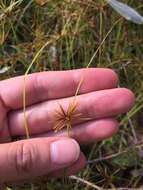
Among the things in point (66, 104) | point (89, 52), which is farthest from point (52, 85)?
point (89, 52)

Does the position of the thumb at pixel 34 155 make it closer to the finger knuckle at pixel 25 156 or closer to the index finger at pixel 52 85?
the finger knuckle at pixel 25 156

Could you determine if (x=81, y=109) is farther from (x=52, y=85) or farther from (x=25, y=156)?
(x=25, y=156)

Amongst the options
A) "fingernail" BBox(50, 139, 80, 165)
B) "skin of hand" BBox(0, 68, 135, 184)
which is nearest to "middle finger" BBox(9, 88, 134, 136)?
"skin of hand" BBox(0, 68, 135, 184)

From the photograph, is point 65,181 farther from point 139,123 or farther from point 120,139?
point 139,123

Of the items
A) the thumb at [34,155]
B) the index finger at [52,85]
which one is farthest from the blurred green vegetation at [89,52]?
the thumb at [34,155]

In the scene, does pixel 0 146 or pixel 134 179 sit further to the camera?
pixel 134 179

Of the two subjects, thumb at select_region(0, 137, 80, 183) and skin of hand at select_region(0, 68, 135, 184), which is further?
skin of hand at select_region(0, 68, 135, 184)

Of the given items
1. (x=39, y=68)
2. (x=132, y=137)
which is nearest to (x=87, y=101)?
(x=39, y=68)

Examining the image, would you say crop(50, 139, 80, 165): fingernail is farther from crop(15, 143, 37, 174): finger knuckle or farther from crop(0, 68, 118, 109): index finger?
crop(0, 68, 118, 109): index finger
